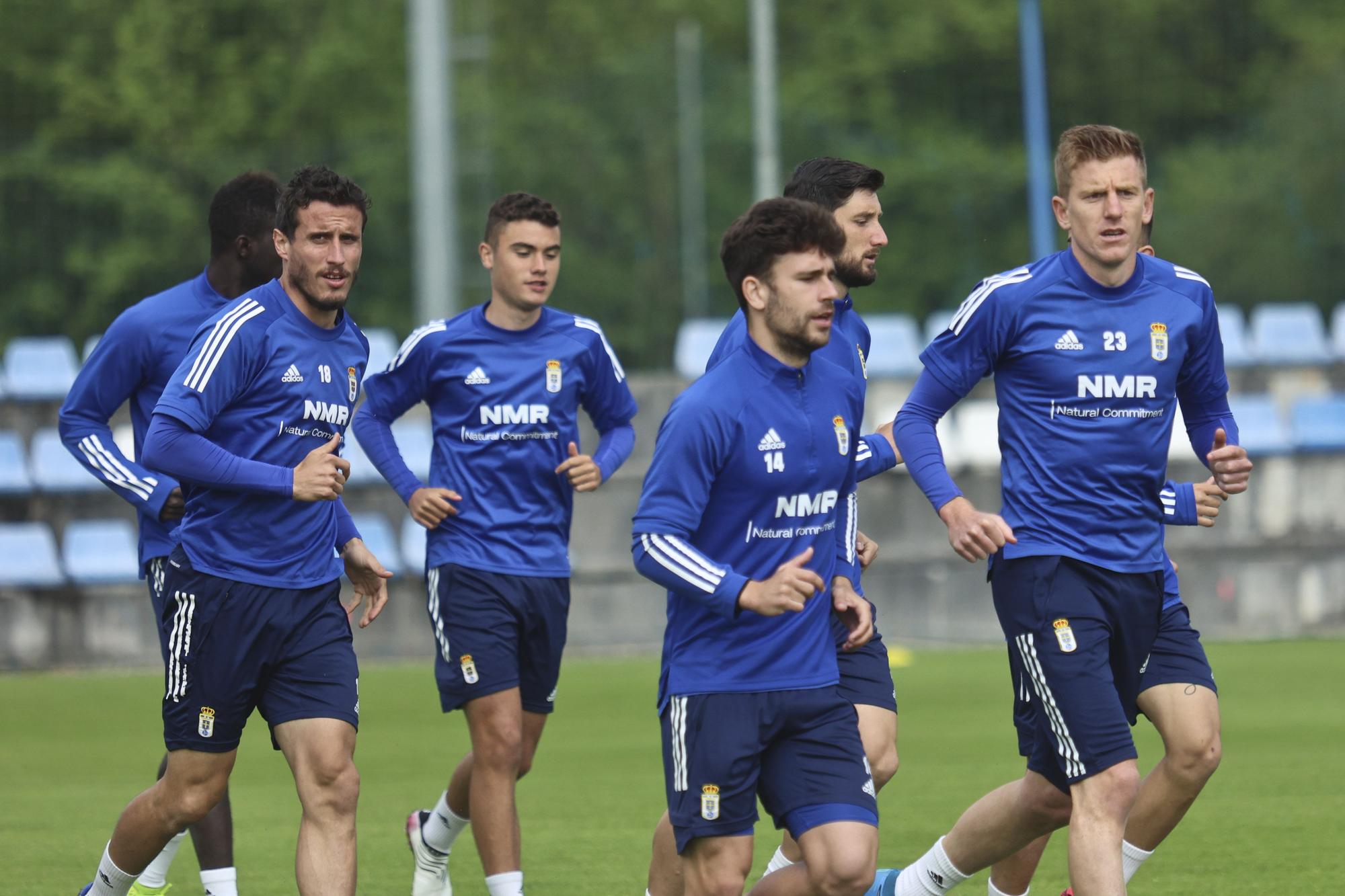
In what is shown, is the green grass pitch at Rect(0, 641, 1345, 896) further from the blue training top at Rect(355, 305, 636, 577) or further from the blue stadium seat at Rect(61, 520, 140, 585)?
the blue training top at Rect(355, 305, 636, 577)

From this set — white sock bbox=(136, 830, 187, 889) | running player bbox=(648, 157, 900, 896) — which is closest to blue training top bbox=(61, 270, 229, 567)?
white sock bbox=(136, 830, 187, 889)

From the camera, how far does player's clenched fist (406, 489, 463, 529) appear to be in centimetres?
696

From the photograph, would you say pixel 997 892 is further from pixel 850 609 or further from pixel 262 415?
pixel 262 415

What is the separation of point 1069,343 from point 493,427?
2.33m

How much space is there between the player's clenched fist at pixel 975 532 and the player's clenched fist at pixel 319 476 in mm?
1693

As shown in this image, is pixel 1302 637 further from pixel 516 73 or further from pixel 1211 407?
pixel 516 73

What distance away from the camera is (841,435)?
5.07 m

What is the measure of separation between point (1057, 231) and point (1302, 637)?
185 inches

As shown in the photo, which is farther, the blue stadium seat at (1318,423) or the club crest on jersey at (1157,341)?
the blue stadium seat at (1318,423)

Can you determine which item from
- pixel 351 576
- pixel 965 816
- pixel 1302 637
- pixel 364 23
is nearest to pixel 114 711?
pixel 351 576

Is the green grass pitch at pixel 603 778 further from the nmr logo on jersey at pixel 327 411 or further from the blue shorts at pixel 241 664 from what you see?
the nmr logo on jersey at pixel 327 411

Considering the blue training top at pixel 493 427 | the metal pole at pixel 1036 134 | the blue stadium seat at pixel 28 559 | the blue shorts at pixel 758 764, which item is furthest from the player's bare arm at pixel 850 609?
the metal pole at pixel 1036 134

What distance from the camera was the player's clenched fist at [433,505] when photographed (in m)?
6.96

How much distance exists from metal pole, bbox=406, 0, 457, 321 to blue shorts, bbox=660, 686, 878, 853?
1160 cm
